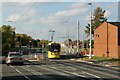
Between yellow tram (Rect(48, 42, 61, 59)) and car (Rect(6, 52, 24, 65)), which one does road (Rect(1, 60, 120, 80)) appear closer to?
car (Rect(6, 52, 24, 65))

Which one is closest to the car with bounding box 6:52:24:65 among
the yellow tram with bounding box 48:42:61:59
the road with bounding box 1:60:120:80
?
the road with bounding box 1:60:120:80

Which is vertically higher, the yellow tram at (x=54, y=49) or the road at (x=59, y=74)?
the yellow tram at (x=54, y=49)

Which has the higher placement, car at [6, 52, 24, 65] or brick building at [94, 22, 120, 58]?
brick building at [94, 22, 120, 58]

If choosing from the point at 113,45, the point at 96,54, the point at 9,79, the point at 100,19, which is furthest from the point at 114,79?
the point at 100,19

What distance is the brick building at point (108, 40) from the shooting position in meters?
71.4

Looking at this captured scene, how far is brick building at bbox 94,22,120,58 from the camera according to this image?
71.4m

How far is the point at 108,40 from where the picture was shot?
75.7 metres

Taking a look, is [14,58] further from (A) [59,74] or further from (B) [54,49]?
(B) [54,49]

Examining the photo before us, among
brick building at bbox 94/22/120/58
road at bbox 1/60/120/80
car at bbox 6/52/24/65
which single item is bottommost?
road at bbox 1/60/120/80

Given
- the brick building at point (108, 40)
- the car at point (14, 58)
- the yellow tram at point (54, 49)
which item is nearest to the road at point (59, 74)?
the car at point (14, 58)

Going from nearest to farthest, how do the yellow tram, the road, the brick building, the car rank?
the road
the car
the yellow tram
the brick building

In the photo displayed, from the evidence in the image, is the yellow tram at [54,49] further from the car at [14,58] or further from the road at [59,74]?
the road at [59,74]

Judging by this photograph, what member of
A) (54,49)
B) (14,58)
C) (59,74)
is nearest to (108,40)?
(54,49)

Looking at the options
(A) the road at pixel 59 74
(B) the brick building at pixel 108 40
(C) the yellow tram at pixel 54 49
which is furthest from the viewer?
(B) the brick building at pixel 108 40
